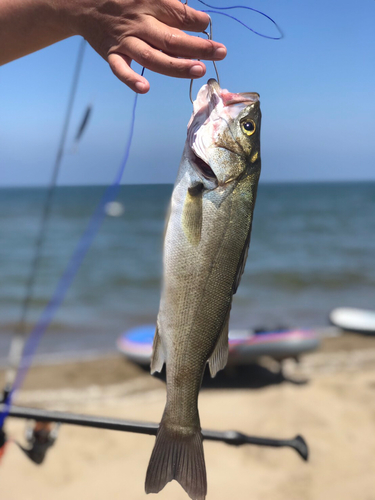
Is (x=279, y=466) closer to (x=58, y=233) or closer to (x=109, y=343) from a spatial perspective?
(x=109, y=343)

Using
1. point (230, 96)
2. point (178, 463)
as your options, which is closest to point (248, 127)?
point (230, 96)

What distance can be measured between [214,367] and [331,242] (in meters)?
21.7

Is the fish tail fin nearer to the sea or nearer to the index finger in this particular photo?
the sea

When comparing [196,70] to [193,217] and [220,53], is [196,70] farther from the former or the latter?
[193,217]

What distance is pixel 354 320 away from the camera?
10422 mm

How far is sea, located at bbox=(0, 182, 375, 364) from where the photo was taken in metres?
10.9

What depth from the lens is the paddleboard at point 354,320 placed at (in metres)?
10.2

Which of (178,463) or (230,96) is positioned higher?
(230,96)

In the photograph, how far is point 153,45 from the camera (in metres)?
1.60

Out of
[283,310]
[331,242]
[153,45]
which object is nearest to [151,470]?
[153,45]

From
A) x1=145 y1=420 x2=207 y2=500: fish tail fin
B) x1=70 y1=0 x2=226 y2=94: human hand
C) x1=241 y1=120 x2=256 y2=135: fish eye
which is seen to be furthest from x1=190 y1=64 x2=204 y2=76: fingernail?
x1=145 y1=420 x2=207 y2=500: fish tail fin

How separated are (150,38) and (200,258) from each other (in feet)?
2.37

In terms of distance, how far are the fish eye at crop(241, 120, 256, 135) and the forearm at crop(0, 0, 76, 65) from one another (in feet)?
2.28

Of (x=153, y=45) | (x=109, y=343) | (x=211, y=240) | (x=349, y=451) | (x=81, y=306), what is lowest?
(x=349, y=451)
